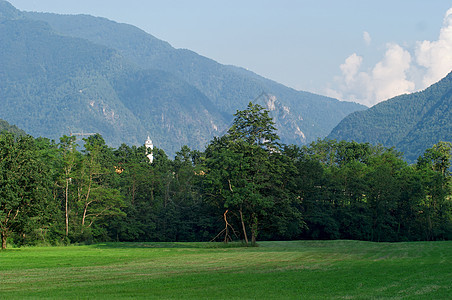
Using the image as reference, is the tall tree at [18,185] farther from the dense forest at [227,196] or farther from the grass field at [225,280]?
the grass field at [225,280]

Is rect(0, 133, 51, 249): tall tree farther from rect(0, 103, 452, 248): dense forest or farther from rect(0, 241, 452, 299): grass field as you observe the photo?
rect(0, 241, 452, 299): grass field

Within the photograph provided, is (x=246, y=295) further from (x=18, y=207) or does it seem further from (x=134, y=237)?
(x=134, y=237)

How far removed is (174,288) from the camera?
2442cm

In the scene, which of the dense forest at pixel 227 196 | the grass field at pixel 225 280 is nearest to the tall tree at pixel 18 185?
the dense forest at pixel 227 196

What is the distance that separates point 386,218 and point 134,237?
1475 inches

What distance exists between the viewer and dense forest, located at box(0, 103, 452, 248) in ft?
193

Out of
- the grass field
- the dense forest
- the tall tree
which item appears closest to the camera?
the grass field

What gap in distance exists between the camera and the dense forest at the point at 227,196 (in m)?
58.9

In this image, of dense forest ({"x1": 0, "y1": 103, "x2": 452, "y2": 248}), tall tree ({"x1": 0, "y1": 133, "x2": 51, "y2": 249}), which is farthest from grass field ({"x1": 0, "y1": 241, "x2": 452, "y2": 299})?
dense forest ({"x1": 0, "y1": 103, "x2": 452, "y2": 248})

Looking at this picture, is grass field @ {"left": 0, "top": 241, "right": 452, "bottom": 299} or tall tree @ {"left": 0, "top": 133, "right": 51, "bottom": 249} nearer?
grass field @ {"left": 0, "top": 241, "right": 452, "bottom": 299}

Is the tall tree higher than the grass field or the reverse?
higher

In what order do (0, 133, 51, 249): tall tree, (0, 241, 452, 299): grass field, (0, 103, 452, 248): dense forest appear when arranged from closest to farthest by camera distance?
(0, 241, 452, 299): grass field → (0, 133, 51, 249): tall tree → (0, 103, 452, 248): dense forest

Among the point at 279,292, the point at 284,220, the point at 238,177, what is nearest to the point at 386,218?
the point at 284,220

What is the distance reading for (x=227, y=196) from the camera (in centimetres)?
5912
